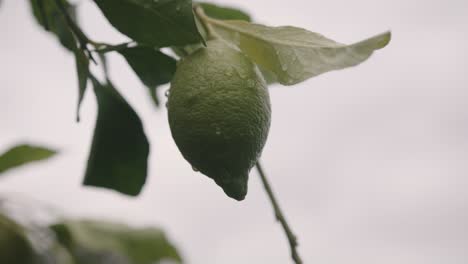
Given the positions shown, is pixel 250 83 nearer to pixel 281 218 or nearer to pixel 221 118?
pixel 221 118

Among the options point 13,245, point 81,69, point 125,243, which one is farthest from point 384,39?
point 125,243

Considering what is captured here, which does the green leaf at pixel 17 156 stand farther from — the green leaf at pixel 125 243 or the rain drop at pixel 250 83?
the rain drop at pixel 250 83

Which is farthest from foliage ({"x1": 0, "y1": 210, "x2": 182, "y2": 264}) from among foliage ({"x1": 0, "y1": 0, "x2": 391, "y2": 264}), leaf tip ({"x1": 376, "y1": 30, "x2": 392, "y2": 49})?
leaf tip ({"x1": 376, "y1": 30, "x2": 392, "y2": 49})

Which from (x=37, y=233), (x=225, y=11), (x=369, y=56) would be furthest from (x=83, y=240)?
(x=369, y=56)

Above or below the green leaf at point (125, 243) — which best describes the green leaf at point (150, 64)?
above

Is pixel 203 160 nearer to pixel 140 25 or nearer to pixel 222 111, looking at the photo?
pixel 222 111

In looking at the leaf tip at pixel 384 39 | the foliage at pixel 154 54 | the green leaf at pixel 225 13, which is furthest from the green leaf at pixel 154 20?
the green leaf at pixel 225 13

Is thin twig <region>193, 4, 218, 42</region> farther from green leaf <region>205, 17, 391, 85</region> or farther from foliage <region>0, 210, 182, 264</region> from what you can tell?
foliage <region>0, 210, 182, 264</region>
